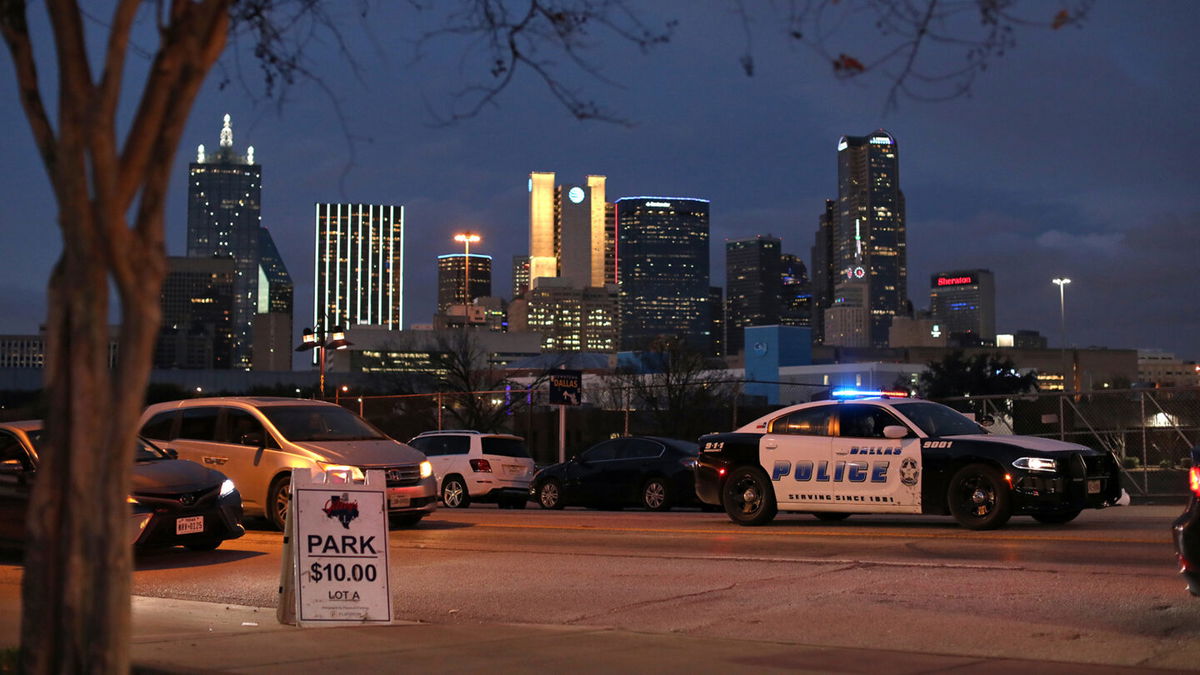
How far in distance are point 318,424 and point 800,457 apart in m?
6.39

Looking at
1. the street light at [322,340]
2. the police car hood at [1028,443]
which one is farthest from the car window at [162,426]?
the street light at [322,340]

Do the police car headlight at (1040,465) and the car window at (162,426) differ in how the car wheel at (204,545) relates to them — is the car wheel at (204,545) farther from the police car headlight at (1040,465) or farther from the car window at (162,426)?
the police car headlight at (1040,465)

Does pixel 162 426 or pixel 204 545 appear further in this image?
pixel 162 426

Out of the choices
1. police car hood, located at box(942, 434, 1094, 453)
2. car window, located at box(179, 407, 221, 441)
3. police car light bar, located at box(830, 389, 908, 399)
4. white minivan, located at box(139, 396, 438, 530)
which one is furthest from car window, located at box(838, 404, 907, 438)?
car window, located at box(179, 407, 221, 441)

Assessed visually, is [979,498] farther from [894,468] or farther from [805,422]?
[805,422]

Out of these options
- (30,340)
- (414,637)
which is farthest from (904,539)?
(30,340)

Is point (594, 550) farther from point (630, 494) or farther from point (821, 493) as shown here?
point (630, 494)

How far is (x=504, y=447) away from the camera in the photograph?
26.8m

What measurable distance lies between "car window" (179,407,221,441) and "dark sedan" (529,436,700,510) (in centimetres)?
783

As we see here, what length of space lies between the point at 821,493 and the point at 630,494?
7.37m

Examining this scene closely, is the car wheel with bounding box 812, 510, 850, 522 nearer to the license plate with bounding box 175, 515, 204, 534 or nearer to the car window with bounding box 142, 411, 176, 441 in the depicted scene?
the license plate with bounding box 175, 515, 204, 534

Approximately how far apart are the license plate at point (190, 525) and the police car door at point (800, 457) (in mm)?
6930

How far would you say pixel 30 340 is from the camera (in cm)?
18650

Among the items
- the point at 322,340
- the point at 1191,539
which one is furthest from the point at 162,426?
the point at 322,340
